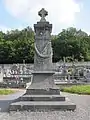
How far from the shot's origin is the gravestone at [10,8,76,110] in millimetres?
13453

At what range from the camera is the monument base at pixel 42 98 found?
12.8 meters

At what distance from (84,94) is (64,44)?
63140 mm

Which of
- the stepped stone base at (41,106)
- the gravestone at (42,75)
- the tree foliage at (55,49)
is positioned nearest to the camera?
the stepped stone base at (41,106)

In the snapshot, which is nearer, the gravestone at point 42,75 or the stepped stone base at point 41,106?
the stepped stone base at point 41,106

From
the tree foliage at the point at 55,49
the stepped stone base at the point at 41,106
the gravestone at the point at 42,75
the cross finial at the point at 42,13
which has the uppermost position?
the tree foliage at the point at 55,49

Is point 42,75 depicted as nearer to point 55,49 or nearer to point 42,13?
point 42,13

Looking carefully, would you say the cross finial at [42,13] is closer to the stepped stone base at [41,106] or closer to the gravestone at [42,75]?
the gravestone at [42,75]

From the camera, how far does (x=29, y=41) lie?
7881cm

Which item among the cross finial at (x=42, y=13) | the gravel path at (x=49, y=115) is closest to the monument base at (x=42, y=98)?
the gravel path at (x=49, y=115)

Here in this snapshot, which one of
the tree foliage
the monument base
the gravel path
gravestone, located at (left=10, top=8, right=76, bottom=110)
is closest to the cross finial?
gravestone, located at (left=10, top=8, right=76, bottom=110)

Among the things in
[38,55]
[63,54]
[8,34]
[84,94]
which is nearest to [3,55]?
[63,54]

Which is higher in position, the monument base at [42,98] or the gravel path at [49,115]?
the monument base at [42,98]

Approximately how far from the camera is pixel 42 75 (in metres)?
14.1

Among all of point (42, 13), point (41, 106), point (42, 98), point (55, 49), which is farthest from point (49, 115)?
point (55, 49)
